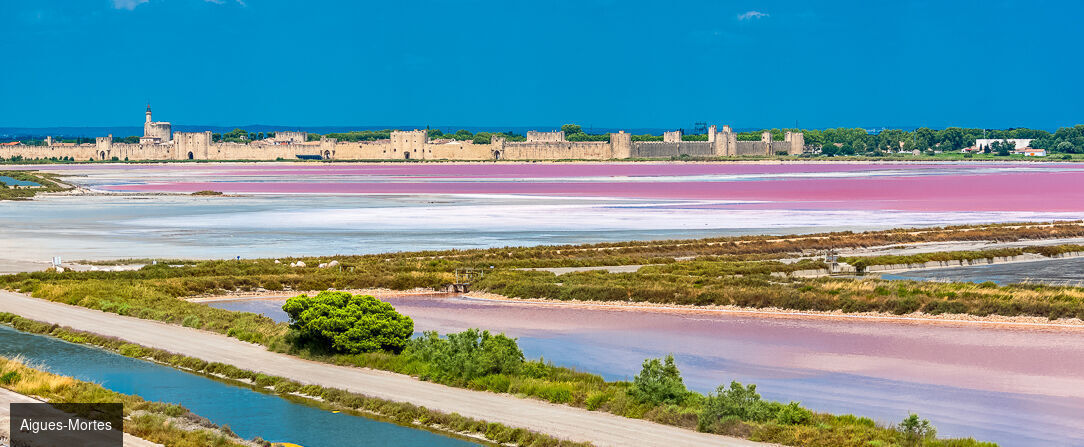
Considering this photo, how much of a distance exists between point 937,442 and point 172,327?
43.3 ft

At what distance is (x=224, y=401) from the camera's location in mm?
15359

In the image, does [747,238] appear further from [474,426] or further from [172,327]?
[474,426]

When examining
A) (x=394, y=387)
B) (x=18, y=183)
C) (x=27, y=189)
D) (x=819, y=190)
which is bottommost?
(x=394, y=387)

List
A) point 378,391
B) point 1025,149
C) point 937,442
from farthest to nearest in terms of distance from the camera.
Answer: point 1025,149
point 378,391
point 937,442

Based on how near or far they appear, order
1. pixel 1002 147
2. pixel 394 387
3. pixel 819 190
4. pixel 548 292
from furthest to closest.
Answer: pixel 1002 147, pixel 819 190, pixel 548 292, pixel 394 387

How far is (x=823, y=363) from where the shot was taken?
17922 millimetres

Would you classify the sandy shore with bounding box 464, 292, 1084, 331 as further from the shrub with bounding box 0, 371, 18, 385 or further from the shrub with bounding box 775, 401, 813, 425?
Answer: the shrub with bounding box 0, 371, 18, 385

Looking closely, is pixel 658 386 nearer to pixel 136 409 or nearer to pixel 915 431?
pixel 915 431

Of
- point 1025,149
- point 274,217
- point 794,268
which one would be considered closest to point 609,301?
point 794,268

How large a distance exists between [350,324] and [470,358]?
2476 millimetres

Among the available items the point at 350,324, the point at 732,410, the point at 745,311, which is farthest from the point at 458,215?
the point at 732,410

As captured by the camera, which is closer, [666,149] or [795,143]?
[666,149]

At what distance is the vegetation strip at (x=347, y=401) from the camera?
520 inches

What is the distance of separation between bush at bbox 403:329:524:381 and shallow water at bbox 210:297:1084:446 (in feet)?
5.18
